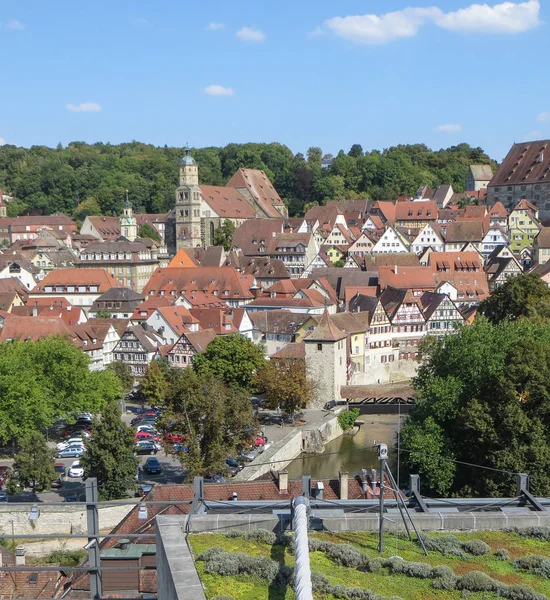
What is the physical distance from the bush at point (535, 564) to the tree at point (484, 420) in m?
13.9

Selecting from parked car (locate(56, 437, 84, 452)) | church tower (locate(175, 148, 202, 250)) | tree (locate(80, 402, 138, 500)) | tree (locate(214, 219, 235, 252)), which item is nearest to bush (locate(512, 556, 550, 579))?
tree (locate(80, 402, 138, 500))

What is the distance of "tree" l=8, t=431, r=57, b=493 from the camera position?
92.5 feet

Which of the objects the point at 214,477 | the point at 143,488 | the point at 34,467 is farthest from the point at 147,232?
the point at 214,477

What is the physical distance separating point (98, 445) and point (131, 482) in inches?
62.2

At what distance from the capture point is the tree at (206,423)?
1125 inches

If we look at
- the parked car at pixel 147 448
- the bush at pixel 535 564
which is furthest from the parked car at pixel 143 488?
the bush at pixel 535 564

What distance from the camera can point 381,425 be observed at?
40.8 metres

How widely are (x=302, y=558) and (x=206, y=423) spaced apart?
72.6ft

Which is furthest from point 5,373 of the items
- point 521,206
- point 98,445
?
point 521,206

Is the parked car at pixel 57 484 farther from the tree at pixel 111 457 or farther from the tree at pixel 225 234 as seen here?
the tree at pixel 225 234

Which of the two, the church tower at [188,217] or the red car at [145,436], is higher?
the church tower at [188,217]

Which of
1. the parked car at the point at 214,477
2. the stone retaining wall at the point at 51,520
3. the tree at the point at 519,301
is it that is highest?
the tree at the point at 519,301

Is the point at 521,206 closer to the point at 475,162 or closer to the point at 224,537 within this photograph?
the point at 475,162

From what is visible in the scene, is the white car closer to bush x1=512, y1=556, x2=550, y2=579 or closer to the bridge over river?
the bridge over river
